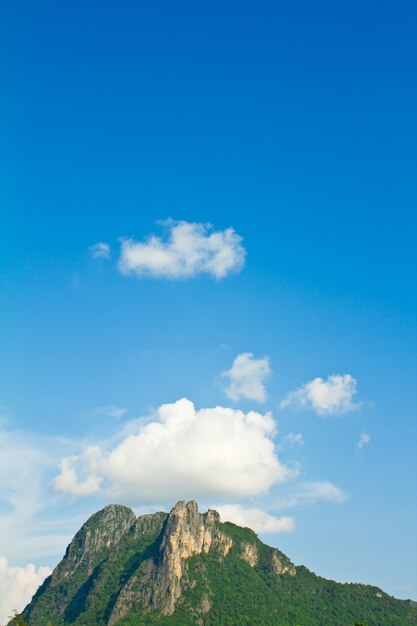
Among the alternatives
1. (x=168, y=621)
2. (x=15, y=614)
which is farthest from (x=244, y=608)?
(x=15, y=614)

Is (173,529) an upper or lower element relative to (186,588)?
upper

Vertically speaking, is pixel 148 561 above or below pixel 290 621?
above

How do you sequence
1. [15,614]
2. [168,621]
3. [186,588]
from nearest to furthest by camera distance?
[15,614], [168,621], [186,588]

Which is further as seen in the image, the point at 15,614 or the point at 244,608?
the point at 244,608

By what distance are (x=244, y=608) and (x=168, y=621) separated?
29722mm

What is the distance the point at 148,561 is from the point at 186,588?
15.1 metres

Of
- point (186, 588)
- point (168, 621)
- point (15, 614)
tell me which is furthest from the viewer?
point (186, 588)

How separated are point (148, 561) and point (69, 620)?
33.1 m

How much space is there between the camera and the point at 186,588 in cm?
19200

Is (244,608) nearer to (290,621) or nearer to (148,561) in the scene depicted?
(290,621)

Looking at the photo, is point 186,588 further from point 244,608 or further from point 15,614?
point 15,614

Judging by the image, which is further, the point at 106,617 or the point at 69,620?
the point at 69,620

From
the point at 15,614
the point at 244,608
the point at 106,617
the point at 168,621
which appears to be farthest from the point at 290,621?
the point at 15,614

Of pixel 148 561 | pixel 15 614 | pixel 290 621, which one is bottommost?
pixel 15 614
